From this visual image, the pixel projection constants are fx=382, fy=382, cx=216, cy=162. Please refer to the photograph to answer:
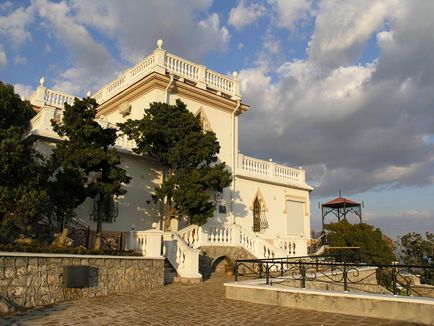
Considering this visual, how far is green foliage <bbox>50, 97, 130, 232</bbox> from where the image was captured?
12836 mm

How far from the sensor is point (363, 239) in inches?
917

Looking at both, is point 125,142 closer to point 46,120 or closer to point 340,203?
point 46,120

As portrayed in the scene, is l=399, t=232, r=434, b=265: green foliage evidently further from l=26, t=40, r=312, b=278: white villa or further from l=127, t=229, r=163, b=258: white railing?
l=127, t=229, r=163, b=258: white railing

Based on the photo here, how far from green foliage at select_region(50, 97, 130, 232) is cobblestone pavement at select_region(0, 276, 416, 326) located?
4121 mm

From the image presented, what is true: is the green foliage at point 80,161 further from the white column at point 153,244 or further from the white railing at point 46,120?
the white column at point 153,244

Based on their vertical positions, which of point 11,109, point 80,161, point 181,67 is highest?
point 181,67

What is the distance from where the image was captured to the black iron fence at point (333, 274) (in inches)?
368

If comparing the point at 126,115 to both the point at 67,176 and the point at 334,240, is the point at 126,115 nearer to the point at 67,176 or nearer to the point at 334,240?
the point at 67,176

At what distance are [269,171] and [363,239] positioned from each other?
7017 millimetres

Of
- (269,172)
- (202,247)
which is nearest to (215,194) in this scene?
(202,247)

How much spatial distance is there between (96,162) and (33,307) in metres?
5.48

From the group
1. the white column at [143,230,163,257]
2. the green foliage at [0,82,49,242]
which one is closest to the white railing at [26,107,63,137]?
the green foliage at [0,82,49,242]

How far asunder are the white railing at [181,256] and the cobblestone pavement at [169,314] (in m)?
2.80

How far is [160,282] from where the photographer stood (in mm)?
12367
